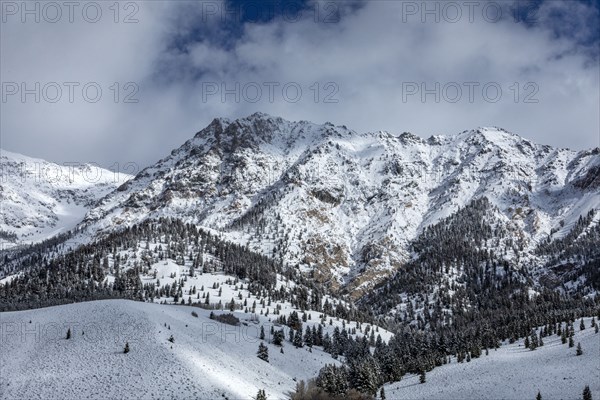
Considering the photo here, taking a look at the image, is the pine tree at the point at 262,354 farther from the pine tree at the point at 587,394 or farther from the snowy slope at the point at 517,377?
the pine tree at the point at 587,394

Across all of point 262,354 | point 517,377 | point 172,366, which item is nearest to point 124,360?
point 172,366

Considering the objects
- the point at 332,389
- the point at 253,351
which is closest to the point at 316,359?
the point at 253,351

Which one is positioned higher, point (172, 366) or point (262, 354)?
point (172, 366)

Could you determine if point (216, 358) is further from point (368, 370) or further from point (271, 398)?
point (368, 370)

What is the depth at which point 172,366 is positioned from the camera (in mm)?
78812

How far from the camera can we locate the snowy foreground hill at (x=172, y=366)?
72312 millimetres

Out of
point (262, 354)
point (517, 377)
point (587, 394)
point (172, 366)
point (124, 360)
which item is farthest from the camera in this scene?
point (262, 354)

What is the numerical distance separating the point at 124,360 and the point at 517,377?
6630 centimetres

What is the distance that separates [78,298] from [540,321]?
16490 centimetres

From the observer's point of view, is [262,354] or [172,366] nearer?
[172,366]

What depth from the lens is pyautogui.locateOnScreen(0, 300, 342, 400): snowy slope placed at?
71125 mm

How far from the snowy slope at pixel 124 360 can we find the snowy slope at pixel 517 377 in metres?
26.6

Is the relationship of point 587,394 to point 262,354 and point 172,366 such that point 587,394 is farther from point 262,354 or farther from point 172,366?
point 262,354

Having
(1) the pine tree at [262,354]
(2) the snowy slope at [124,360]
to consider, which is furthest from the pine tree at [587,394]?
(1) the pine tree at [262,354]
